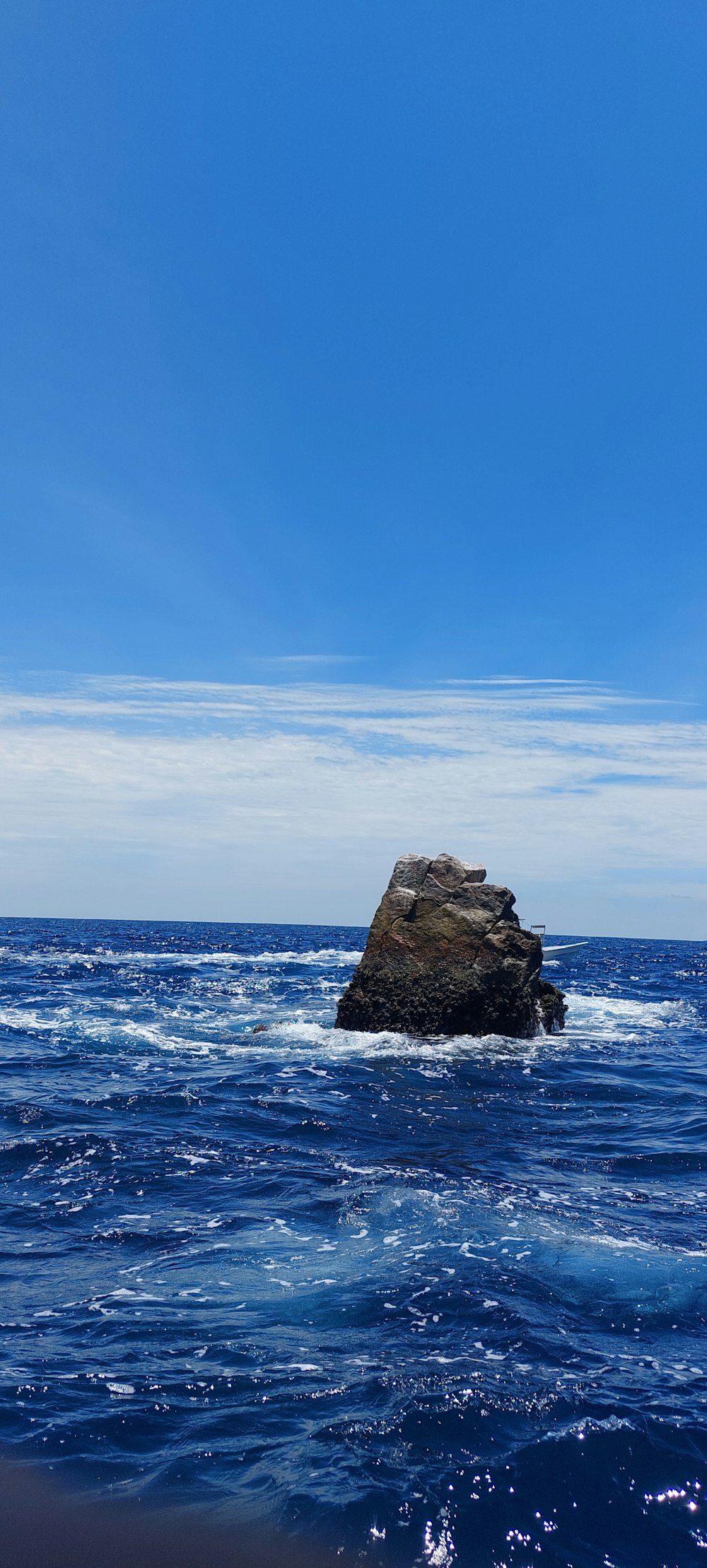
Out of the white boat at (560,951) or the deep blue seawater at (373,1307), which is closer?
the deep blue seawater at (373,1307)

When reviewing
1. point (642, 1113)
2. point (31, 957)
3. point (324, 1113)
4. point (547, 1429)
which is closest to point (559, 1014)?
point (642, 1113)

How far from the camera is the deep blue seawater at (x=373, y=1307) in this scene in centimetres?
536

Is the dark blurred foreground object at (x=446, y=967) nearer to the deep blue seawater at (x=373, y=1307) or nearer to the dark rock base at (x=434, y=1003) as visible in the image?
the dark rock base at (x=434, y=1003)

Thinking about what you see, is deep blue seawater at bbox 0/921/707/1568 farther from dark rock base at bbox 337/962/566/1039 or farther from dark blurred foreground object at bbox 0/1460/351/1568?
dark rock base at bbox 337/962/566/1039

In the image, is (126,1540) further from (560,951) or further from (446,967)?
(560,951)

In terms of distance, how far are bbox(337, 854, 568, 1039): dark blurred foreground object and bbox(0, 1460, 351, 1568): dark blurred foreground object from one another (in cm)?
1801

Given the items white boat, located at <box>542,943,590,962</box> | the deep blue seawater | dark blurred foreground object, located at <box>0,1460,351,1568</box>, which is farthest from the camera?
white boat, located at <box>542,943,590,962</box>

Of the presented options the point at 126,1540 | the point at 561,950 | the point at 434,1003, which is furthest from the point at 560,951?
the point at 126,1540

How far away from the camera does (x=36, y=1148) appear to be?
1240cm

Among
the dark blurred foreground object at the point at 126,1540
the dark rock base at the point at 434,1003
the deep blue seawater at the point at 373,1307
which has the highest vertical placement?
the dark rock base at the point at 434,1003

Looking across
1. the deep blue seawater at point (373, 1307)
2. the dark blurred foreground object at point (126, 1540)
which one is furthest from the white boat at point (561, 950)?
the dark blurred foreground object at point (126, 1540)

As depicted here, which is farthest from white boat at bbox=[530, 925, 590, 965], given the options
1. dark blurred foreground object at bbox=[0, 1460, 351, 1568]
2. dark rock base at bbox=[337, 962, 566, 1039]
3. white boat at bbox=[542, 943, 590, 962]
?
dark blurred foreground object at bbox=[0, 1460, 351, 1568]

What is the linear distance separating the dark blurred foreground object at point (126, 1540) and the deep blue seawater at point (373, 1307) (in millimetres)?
173

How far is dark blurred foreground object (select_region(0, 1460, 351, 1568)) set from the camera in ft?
15.3
